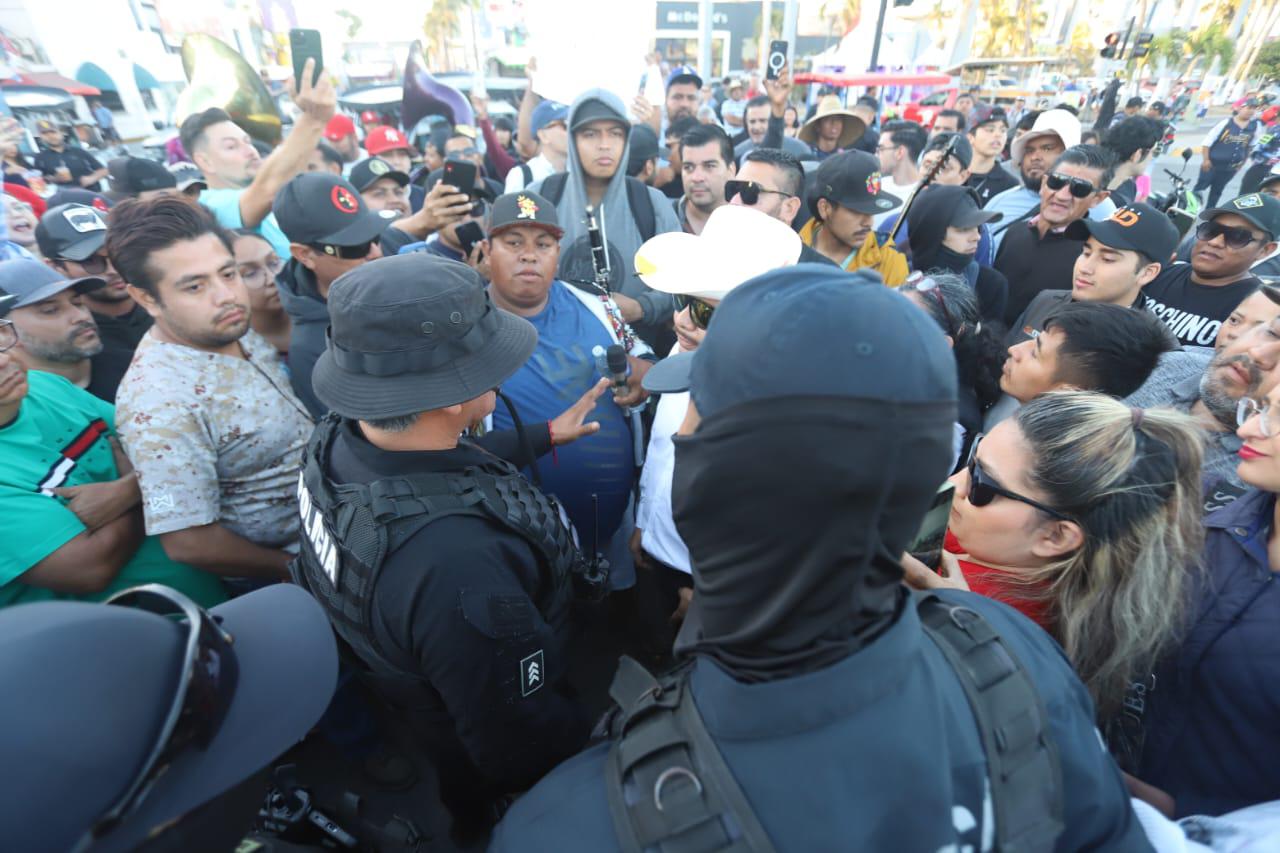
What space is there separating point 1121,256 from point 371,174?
593 centimetres

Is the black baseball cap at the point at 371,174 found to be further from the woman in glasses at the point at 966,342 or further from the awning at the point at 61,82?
the awning at the point at 61,82

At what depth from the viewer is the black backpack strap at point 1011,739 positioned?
0.87 meters

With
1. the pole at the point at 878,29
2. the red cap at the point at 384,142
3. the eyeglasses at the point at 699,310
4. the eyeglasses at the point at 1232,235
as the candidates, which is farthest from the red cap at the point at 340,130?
the pole at the point at 878,29

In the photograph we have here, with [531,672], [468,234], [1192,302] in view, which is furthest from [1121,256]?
[531,672]

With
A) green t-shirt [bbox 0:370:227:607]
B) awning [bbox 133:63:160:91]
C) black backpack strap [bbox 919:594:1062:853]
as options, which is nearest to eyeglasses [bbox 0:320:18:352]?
green t-shirt [bbox 0:370:227:607]

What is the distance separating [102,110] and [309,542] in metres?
25.5

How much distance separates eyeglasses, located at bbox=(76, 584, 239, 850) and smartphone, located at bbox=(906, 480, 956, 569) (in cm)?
168

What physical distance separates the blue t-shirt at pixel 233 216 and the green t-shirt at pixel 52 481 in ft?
6.27

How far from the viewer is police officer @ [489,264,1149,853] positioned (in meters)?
0.74

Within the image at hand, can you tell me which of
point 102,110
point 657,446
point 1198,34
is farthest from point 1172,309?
point 1198,34

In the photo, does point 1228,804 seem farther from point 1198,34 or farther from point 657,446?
point 1198,34

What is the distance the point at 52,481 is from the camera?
6.52 ft

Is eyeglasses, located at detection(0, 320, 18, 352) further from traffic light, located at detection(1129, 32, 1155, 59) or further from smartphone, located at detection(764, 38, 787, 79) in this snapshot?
traffic light, located at detection(1129, 32, 1155, 59)

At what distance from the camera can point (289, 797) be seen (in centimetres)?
187
